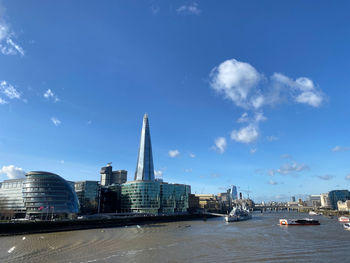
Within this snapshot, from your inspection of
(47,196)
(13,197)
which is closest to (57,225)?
(47,196)

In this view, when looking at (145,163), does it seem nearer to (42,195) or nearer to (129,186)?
(129,186)

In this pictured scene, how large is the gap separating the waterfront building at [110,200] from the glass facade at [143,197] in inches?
396

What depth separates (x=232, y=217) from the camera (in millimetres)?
119188

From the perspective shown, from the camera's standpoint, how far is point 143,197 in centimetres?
15325

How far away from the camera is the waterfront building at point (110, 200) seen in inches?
6555

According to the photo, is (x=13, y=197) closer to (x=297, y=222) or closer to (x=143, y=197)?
(x=143, y=197)

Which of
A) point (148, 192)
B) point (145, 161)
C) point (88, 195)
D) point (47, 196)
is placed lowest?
point (47, 196)

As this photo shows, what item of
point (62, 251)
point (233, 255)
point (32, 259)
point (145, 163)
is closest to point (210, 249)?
point (233, 255)

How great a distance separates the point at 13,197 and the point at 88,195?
43.0 metres

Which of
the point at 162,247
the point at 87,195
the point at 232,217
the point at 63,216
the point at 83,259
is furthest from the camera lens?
the point at 87,195

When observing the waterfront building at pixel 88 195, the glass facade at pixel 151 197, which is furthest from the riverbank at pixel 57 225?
the waterfront building at pixel 88 195

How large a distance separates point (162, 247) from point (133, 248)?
4.87 meters

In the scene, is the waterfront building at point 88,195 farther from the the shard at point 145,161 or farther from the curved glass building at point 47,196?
the curved glass building at point 47,196

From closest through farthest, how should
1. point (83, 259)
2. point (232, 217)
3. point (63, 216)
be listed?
point (83, 259)
point (63, 216)
point (232, 217)
